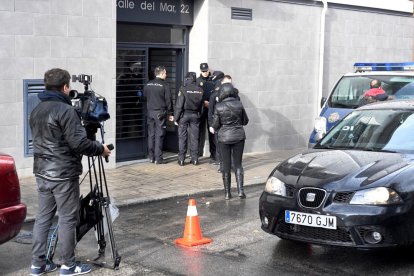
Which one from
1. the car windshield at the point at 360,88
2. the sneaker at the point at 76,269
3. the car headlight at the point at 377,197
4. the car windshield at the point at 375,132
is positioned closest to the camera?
the sneaker at the point at 76,269

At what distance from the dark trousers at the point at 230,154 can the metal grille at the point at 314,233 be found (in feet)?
10.7

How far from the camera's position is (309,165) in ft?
22.7

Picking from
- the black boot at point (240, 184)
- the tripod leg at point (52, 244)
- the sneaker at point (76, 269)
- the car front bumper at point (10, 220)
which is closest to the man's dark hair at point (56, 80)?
→ the car front bumper at point (10, 220)

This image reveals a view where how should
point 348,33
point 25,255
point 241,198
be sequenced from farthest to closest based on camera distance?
point 348,33 → point 241,198 → point 25,255

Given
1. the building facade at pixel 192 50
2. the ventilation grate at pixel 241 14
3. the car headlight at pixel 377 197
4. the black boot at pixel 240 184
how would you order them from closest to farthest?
the car headlight at pixel 377 197 → the black boot at pixel 240 184 → the building facade at pixel 192 50 → the ventilation grate at pixel 241 14

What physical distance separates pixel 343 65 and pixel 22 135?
364 inches

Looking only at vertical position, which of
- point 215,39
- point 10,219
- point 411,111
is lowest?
point 10,219

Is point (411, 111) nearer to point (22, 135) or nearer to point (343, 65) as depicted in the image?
point (22, 135)

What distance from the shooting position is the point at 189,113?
41.4 ft

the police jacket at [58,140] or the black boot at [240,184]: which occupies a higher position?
the police jacket at [58,140]

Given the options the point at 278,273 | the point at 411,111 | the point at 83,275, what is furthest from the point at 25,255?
the point at 411,111

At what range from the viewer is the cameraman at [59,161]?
584 cm

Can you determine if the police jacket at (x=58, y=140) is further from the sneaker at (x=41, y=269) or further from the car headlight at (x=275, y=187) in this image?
the car headlight at (x=275, y=187)

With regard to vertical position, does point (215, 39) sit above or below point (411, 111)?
above
